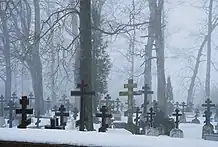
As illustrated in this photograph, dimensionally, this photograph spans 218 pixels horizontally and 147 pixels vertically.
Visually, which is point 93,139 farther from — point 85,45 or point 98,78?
point 98,78

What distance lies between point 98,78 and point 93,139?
43.2 feet

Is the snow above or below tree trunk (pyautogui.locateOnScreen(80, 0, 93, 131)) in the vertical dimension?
below

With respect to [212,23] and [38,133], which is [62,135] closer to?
[38,133]

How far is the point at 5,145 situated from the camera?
3.14 m

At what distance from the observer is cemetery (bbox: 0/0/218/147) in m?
3.31

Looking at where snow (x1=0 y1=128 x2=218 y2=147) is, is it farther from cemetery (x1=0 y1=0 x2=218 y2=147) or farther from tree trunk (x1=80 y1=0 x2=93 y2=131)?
tree trunk (x1=80 y1=0 x2=93 y2=131)

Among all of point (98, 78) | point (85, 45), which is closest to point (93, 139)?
point (85, 45)

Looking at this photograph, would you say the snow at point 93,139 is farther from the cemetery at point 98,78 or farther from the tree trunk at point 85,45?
the tree trunk at point 85,45

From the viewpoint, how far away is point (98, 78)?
1614 cm

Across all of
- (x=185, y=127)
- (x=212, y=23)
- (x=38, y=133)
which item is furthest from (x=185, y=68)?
(x=38, y=133)

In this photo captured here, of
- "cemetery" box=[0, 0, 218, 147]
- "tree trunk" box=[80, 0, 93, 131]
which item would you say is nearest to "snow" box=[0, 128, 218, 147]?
"cemetery" box=[0, 0, 218, 147]

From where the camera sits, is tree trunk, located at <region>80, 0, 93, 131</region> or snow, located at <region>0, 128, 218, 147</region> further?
tree trunk, located at <region>80, 0, 93, 131</region>

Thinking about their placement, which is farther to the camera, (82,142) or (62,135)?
(62,135)

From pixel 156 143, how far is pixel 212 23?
2411 cm
